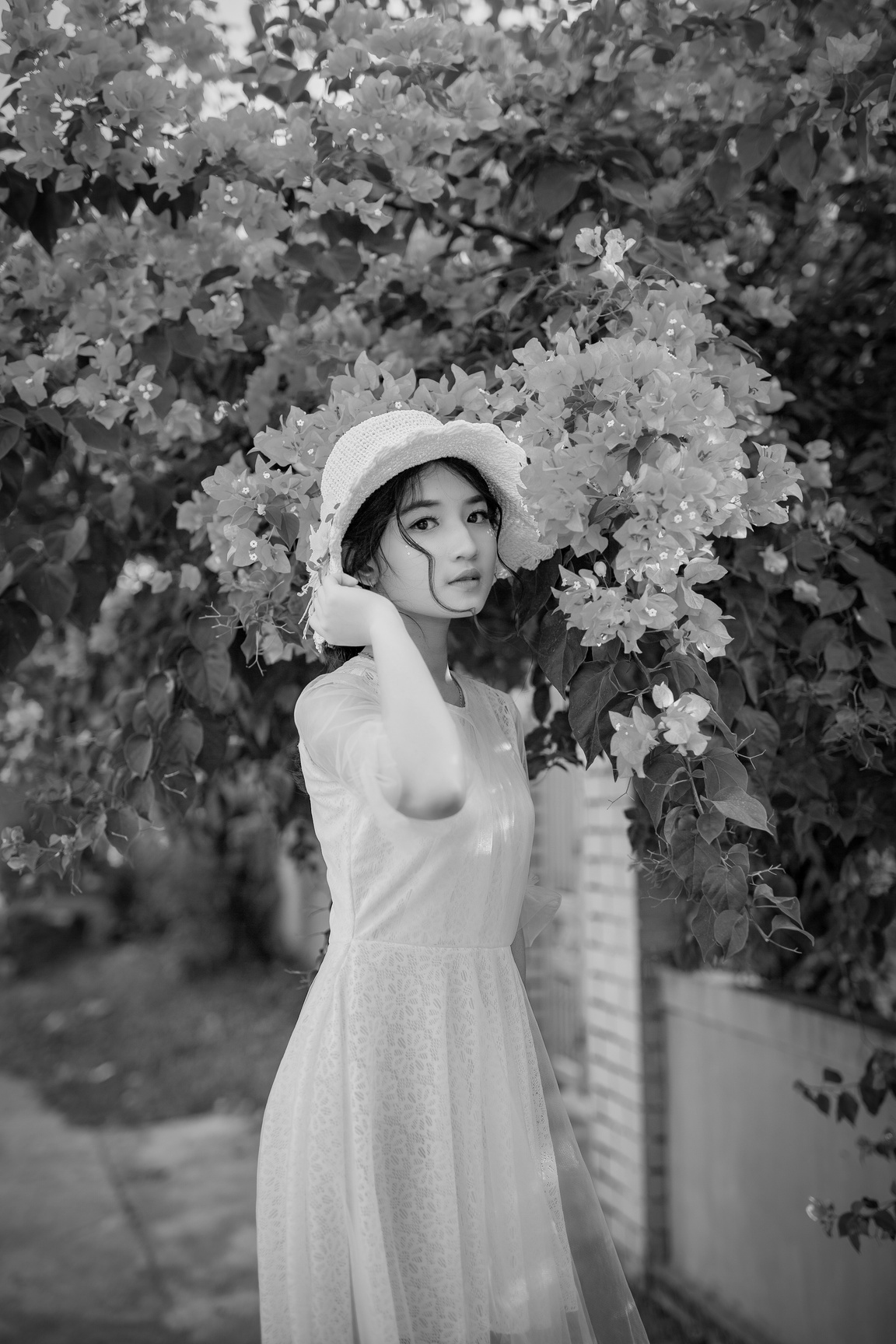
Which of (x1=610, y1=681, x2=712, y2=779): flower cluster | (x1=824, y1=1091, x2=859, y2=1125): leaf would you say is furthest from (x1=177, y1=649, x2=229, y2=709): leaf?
(x1=824, y1=1091, x2=859, y2=1125): leaf

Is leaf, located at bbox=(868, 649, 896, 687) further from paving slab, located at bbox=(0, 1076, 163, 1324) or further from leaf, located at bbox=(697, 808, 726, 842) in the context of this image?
paving slab, located at bbox=(0, 1076, 163, 1324)

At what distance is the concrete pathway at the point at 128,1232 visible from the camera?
12.0 feet

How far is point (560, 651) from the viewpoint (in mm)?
1612

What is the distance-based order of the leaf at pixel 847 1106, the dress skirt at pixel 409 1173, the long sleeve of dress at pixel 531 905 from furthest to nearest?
the leaf at pixel 847 1106
the long sleeve of dress at pixel 531 905
the dress skirt at pixel 409 1173

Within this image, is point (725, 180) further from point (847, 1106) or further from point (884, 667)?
point (847, 1106)

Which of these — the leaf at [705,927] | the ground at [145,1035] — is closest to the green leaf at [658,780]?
the leaf at [705,927]

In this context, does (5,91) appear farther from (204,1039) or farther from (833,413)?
(204,1039)

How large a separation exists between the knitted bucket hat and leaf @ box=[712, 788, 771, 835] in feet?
1.35

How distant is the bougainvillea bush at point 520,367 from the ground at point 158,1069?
86 centimetres

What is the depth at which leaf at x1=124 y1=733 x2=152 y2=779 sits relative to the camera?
6.50 feet

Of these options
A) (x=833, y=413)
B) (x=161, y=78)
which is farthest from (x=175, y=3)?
(x=833, y=413)

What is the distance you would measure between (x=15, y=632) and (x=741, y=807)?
140 cm

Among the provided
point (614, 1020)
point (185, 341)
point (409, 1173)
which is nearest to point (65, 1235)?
point (614, 1020)

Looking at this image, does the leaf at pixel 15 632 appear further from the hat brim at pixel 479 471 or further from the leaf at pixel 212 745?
the hat brim at pixel 479 471
